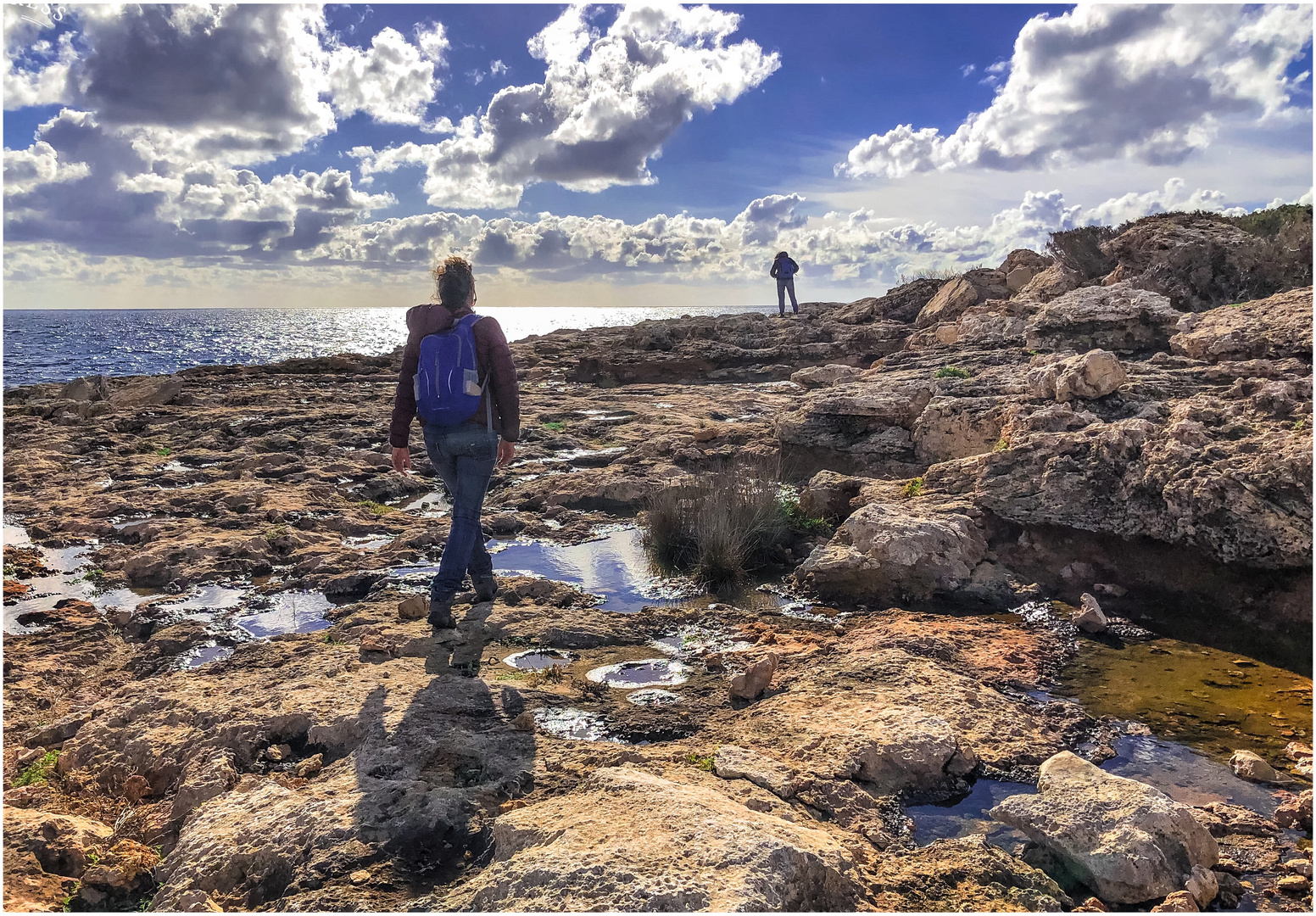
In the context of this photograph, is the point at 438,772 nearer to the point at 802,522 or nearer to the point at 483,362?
the point at 483,362

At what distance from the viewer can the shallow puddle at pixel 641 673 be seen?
162 inches

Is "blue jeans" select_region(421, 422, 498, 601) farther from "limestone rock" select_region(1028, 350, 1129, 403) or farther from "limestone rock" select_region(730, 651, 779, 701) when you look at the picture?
"limestone rock" select_region(1028, 350, 1129, 403)

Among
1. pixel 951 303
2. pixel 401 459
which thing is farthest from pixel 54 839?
pixel 951 303

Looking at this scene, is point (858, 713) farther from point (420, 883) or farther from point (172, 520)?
point (172, 520)

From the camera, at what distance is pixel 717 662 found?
4266 millimetres

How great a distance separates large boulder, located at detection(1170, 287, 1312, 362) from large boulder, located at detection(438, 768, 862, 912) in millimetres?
→ 6734

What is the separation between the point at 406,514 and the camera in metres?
7.73

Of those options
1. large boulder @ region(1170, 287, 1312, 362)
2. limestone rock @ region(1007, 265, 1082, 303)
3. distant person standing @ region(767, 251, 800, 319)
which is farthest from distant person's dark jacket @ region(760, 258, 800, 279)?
large boulder @ region(1170, 287, 1312, 362)

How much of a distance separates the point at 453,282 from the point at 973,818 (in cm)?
388

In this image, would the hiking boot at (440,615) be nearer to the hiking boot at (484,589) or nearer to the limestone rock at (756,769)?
the hiking boot at (484,589)

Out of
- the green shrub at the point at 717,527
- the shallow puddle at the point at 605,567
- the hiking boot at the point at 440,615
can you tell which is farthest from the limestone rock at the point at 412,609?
the green shrub at the point at 717,527

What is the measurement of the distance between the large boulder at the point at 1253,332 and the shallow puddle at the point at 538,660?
6.67 meters

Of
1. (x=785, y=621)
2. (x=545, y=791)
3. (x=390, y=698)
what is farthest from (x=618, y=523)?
(x=545, y=791)

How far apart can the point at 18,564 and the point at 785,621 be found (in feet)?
20.3
